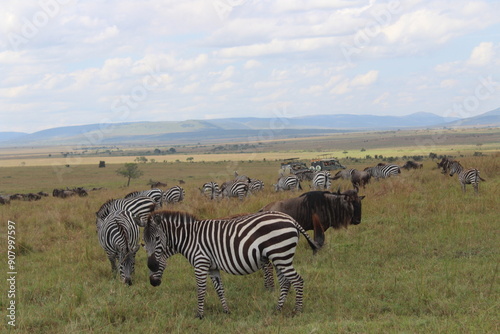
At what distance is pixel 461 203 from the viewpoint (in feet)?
48.9

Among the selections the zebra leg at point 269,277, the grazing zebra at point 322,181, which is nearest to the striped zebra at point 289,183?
the grazing zebra at point 322,181

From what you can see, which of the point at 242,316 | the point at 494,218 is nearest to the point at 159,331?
the point at 242,316

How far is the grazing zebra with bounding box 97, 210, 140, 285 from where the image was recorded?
9195 mm

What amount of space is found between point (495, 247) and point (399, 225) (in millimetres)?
2895

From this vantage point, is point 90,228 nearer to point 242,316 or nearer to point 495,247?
point 242,316

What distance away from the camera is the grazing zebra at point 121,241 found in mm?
9195

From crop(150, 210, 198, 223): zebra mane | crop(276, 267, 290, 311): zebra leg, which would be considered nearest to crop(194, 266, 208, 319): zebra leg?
crop(150, 210, 198, 223): zebra mane

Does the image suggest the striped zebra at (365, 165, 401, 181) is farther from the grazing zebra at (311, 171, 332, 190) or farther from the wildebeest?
the wildebeest

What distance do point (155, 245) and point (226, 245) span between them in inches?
46.5

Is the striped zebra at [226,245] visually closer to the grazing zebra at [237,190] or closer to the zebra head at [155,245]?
the zebra head at [155,245]

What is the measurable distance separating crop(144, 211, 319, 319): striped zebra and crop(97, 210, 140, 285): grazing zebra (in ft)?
5.22

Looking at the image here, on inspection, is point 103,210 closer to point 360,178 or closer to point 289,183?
point 289,183

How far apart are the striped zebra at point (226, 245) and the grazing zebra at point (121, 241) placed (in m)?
1.59

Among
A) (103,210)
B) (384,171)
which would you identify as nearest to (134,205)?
(103,210)
